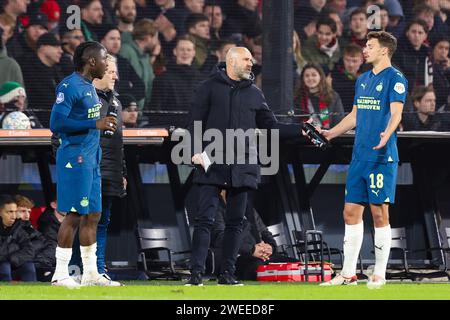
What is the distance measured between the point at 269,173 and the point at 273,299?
731 centimetres

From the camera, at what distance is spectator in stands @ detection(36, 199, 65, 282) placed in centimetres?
1314

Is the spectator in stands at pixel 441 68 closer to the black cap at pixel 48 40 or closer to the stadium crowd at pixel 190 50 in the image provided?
the stadium crowd at pixel 190 50

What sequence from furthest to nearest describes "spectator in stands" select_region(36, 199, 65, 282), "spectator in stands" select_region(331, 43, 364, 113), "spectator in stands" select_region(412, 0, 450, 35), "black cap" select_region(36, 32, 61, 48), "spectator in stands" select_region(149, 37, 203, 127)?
"spectator in stands" select_region(412, 0, 450, 35)
"spectator in stands" select_region(331, 43, 364, 113)
"spectator in stands" select_region(149, 37, 203, 127)
"black cap" select_region(36, 32, 61, 48)
"spectator in stands" select_region(36, 199, 65, 282)

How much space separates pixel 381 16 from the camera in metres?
16.0

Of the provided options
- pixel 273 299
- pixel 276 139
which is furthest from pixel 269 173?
pixel 273 299

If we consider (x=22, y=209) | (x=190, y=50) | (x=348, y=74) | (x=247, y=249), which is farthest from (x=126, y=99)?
(x=348, y=74)

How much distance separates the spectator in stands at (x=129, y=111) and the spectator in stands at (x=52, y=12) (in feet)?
3.66

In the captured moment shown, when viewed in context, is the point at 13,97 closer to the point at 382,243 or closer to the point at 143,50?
the point at 143,50

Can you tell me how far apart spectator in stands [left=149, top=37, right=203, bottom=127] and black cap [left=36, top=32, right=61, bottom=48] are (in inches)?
49.3

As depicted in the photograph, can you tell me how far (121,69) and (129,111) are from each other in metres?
0.59

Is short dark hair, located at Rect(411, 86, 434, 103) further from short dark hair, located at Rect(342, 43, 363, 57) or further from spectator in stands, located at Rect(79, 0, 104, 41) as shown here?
spectator in stands, located at Rect(79, 0, 104, 41)

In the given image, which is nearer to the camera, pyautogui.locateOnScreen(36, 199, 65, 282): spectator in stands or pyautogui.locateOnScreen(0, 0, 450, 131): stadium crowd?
pyautogui.locateOnScreen(36, 199, 65, 282): spectator in stands

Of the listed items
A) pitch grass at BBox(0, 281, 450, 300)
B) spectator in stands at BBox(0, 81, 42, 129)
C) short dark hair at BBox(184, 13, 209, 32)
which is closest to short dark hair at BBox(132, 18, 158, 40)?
short dark hair at BBox(184, 13, 209, 32)

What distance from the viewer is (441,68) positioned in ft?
52.5
